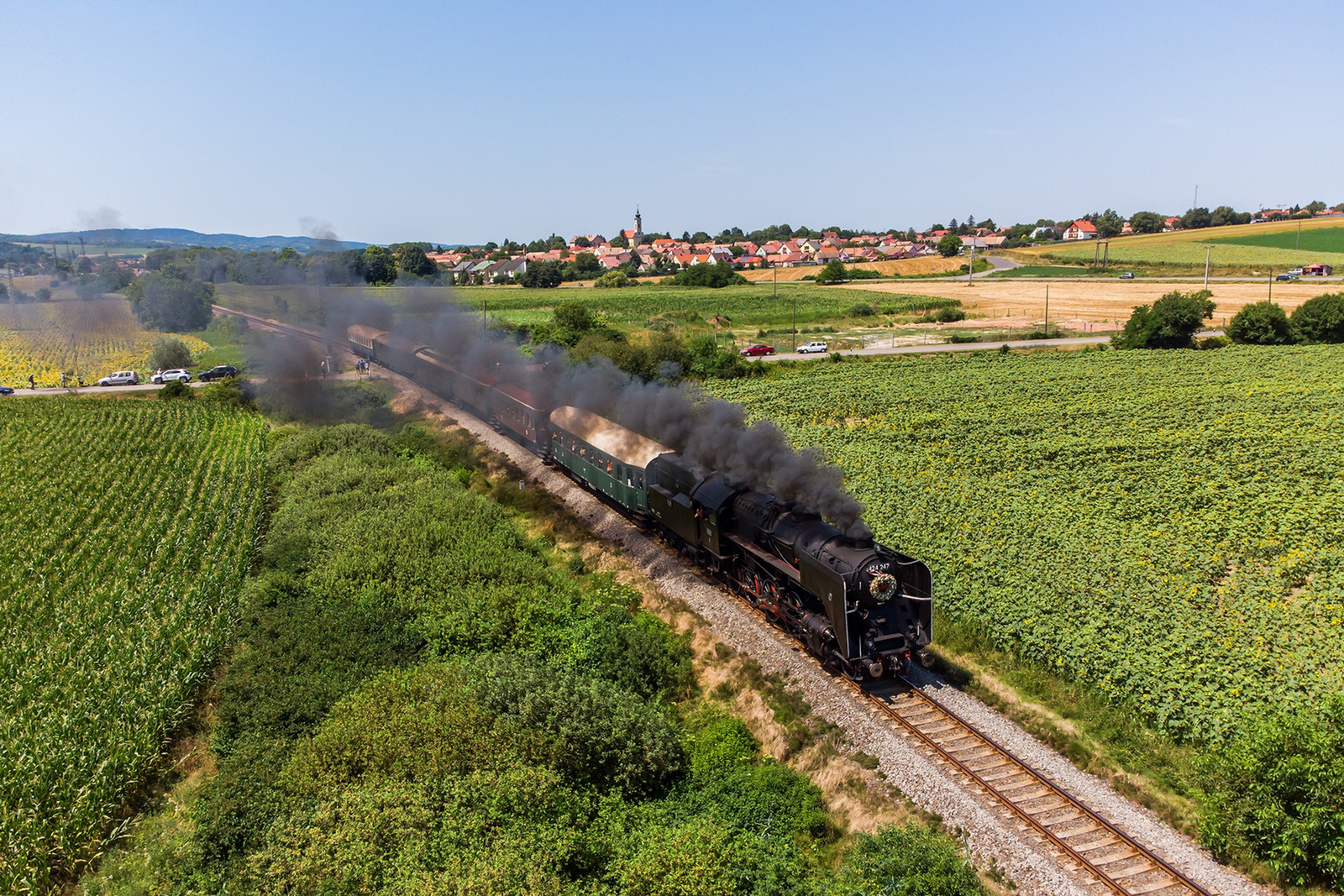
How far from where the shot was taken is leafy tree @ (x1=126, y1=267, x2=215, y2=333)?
53156 millimetres

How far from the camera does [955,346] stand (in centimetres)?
6912

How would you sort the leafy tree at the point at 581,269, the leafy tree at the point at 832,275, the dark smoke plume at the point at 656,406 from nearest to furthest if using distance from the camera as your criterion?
the dark smoke plume at the point at 656,406
the leafy tree at the point at 832,275
the leafy tree at the point at 581,269

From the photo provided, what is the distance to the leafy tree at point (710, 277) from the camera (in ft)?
397

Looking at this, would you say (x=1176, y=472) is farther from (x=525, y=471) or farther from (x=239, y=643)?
(x=239, y=643)

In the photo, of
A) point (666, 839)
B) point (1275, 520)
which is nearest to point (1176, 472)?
point (1275, 520)

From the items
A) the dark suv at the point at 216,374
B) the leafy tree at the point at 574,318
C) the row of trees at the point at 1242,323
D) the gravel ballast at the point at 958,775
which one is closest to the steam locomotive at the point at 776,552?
the gravel ballast at the point at 958,775

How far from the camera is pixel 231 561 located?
2692 centimetres

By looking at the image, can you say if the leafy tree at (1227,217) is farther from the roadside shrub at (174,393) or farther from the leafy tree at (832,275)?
the roadside shrub at (174,393)

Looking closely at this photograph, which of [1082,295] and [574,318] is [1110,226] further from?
[574,318]

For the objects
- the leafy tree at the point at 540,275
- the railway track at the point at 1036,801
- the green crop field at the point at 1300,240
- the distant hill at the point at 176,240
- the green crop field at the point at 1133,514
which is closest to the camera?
the railway track at the point at 1036,801

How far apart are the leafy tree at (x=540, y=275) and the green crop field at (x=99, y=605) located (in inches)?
3130

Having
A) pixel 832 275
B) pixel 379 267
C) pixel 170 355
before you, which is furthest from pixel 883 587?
pixel 832 275

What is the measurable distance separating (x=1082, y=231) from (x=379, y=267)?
177560 millimetres

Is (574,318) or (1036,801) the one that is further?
(574,318)
